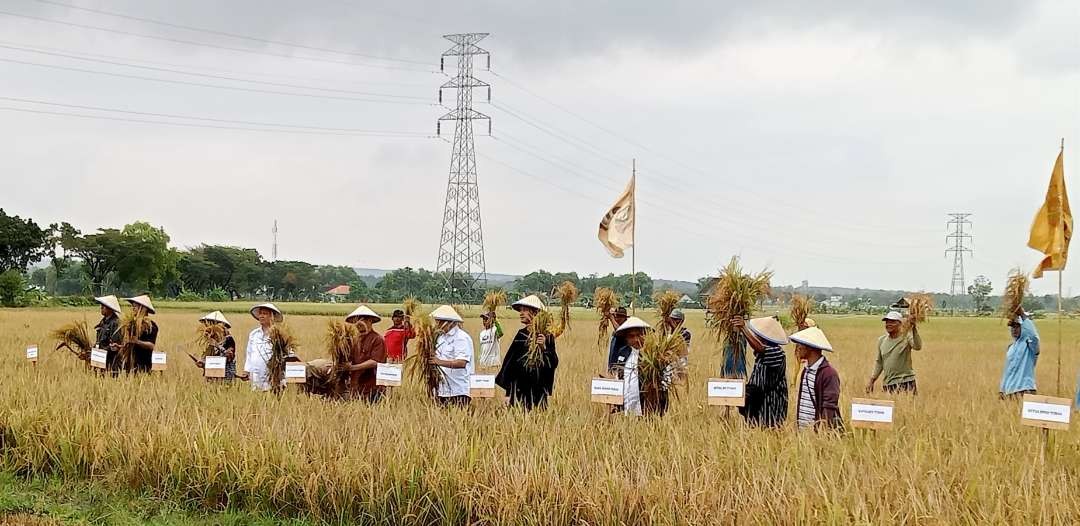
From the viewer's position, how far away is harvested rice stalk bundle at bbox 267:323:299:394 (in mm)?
9453

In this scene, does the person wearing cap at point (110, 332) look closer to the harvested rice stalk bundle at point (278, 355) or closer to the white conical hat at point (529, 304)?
the harvested rice stalk bundle at point (278, 355)

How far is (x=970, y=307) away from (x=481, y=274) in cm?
4777

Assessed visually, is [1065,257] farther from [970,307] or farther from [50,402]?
[970,307]

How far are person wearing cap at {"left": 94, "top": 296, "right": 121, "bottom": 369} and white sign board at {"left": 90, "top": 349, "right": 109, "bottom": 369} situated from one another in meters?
0.09

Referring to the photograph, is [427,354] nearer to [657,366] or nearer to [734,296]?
[657,366]

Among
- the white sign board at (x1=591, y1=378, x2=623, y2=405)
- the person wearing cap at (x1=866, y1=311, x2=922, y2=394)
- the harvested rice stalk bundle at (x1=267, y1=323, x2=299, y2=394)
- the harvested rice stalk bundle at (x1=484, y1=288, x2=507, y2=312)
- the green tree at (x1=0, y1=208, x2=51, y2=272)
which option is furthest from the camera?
the green tree at (x1=0, y1=208, x2=51, y2=272)

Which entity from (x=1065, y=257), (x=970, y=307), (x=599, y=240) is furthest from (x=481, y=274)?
(x=970, y=307)

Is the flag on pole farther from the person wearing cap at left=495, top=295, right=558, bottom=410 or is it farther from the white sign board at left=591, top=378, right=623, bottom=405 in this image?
the white sign board at left=591, top=378, right=623, bottom=405

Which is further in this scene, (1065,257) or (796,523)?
(1065,257)

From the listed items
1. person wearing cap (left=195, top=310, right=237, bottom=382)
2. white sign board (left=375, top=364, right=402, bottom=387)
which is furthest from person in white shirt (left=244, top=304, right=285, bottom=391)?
white sign board (left=375, top=364, right=402, bottom=387)

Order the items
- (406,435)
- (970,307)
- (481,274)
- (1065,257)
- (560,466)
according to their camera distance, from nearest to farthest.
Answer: (560,466) < (406,435) < (1065,257) < (481,274) < (970,307)

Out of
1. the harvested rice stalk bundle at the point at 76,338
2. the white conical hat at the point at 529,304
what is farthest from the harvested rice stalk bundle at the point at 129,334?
the white conical hat at the point at 529,304

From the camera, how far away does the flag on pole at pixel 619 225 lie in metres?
12.5

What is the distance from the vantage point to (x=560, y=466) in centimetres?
568
